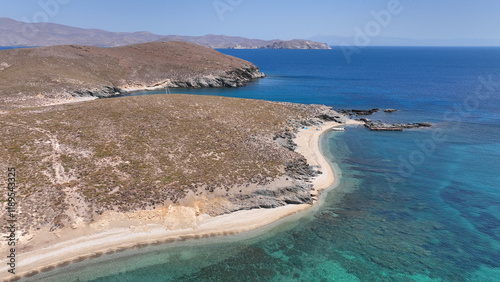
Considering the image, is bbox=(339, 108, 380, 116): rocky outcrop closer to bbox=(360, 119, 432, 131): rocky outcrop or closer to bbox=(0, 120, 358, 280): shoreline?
bbox=(360, 119, 432, 131): rocky outcrop

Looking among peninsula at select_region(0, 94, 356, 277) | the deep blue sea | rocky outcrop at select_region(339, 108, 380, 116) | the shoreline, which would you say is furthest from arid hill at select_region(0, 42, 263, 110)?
the deep blue sea

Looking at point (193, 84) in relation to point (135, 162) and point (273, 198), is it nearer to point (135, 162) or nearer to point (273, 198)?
point (135, 162)

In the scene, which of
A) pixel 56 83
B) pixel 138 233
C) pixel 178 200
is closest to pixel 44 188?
pixel 138 233

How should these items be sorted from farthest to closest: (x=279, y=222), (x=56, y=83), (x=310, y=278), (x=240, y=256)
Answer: (x=56, y=83), (x=279, y=222), (x=240, y=256), (x=310, y=278)

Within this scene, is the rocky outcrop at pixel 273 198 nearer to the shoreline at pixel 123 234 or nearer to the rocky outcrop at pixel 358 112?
the shoreline at pixel 123 234

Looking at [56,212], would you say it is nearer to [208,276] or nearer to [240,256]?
[208,276]

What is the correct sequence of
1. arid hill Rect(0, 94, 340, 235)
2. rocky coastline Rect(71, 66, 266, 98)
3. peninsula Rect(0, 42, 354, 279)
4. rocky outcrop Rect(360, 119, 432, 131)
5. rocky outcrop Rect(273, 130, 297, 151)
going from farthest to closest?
rocky coastline Rect(71, 66, 266, 98) → rocky outcrop Rect(360, 119, 432, 131) → rocky outcrop Rect(273, 130, 297, 151) → arid hill Rect(0, 94, 340, 235) → peninsula Rect(0, 42, 354, 279)
